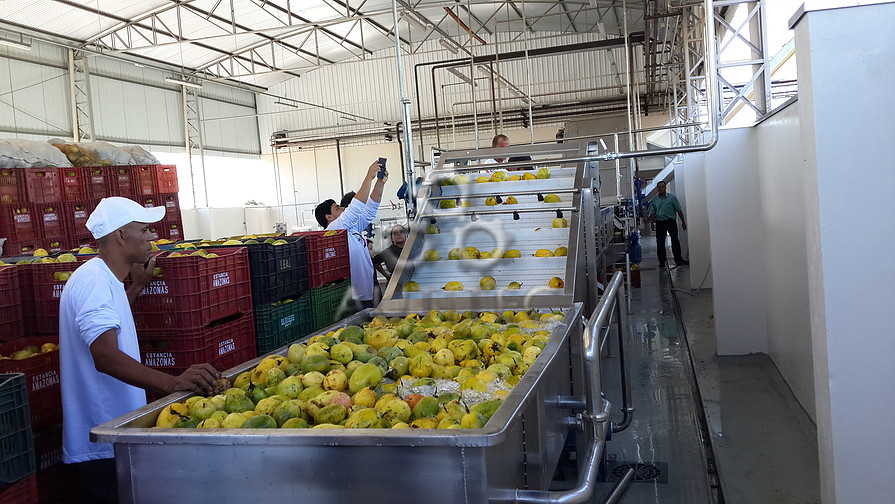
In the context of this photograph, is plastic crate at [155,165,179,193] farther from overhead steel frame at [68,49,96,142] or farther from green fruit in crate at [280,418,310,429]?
overhead steel frame at [68,49,96,142]

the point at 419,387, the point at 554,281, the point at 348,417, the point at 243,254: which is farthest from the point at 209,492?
the point at 554,281

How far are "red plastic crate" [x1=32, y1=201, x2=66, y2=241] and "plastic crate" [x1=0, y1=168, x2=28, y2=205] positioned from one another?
16cm

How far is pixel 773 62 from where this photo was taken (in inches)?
323

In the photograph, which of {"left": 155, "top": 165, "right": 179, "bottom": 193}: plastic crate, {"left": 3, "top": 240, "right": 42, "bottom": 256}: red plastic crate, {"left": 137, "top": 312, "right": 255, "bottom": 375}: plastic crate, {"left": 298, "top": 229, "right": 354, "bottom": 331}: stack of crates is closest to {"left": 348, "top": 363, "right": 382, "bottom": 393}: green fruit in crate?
{"left": 137, "top": 312, "right": 255, "bottom": 375}: plastic crate

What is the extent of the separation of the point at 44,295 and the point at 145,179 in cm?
454

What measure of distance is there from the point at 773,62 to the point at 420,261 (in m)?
6.08

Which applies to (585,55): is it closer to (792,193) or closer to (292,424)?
(792,193)

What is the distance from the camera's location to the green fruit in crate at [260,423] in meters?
1.88

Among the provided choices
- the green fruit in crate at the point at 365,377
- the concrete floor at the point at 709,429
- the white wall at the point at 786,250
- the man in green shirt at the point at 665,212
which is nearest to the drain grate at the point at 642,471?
the concrete floor at the point at 709,429

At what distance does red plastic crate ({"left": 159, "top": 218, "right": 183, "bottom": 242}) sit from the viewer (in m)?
7.72

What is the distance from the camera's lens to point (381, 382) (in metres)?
2.39

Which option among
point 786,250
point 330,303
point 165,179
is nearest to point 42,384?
point 330,303

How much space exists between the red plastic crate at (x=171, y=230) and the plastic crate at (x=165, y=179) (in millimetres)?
408

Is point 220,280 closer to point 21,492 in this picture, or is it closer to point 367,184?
point 21,492
